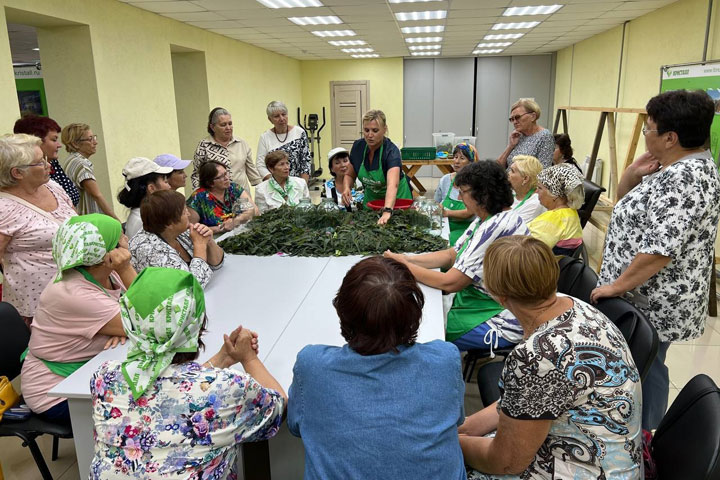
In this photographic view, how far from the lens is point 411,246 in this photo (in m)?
2.88

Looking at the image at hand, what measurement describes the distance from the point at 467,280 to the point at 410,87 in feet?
35.5

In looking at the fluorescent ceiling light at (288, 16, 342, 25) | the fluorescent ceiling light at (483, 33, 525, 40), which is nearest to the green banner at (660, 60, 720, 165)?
the fluorescent ceiling light at (483, 33, 525, 40)

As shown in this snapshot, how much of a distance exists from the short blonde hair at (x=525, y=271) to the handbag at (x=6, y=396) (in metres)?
1.79

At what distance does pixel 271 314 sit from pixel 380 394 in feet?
3.50

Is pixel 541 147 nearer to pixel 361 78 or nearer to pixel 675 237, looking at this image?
pixel 675 237

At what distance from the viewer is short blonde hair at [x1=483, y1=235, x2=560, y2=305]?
4.58 ft

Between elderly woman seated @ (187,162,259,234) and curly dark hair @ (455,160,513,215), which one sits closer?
curly dark hair @ (455,160,513,215)

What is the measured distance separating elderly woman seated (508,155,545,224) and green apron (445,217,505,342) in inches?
45.4

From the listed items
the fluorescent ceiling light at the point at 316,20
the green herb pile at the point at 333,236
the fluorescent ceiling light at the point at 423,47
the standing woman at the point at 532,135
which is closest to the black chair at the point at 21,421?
the green herb pile at the point at 333,236

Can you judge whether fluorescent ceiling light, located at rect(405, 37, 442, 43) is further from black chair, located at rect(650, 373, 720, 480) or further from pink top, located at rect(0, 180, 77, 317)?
black chair, located at rect(650, 373, 720, 480)

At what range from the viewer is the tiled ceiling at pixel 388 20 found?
607 centimetres

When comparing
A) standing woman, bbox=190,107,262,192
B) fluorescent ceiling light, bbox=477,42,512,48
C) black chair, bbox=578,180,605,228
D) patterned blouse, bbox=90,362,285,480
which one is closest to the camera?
patterned blouse, bbox=90,362,285,480

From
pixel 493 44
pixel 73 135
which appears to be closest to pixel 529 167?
pixel 73 135

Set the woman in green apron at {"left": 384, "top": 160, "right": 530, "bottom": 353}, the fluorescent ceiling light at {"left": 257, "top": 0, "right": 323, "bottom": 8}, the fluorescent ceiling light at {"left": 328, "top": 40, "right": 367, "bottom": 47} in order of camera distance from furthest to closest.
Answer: the fluorescent ceiling light at {"left": 328, "top": 40, "right": 367, "bottom": 47}, the fluorescent ceiling light at {"left": 257, "top": 0, "right": 323, "bottom": 8}, the woman in green apron at {"left": 384, "top": 160, "right": 530, "bottom": 353}
